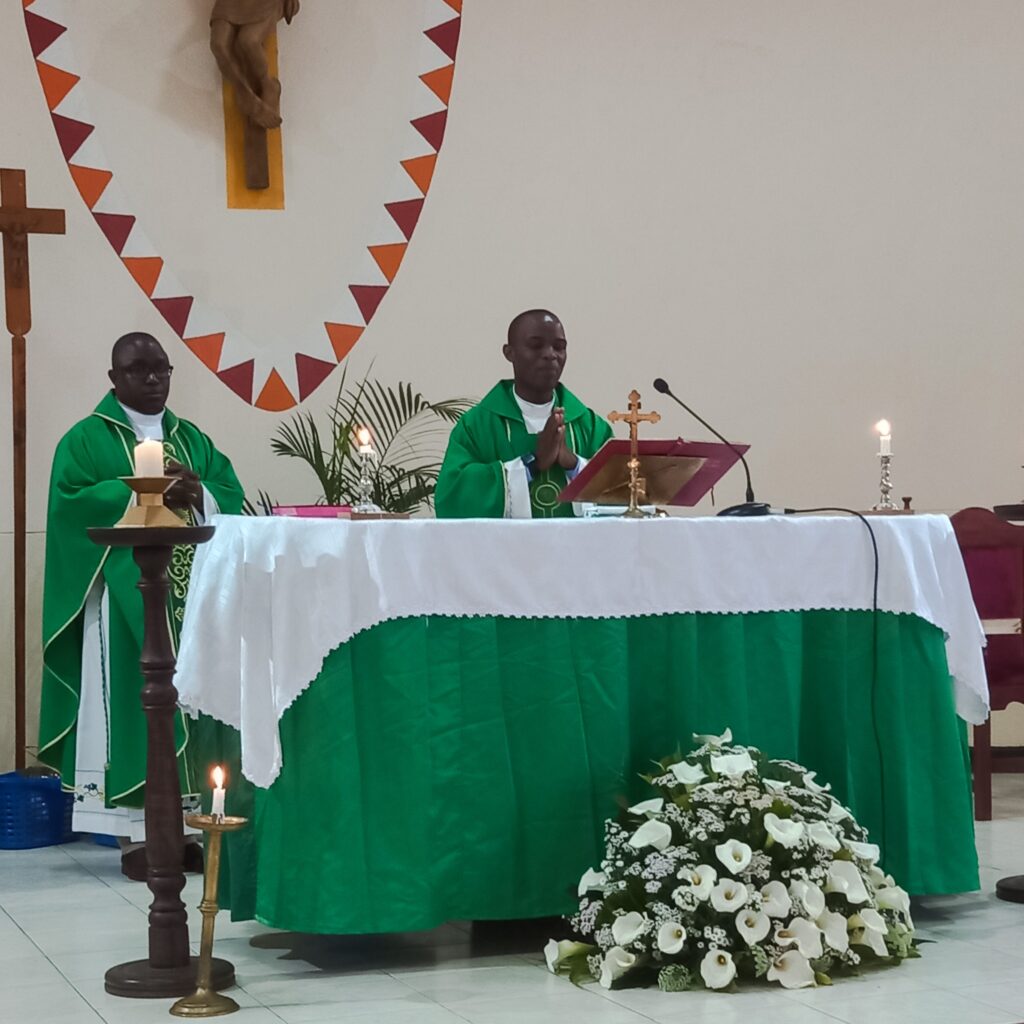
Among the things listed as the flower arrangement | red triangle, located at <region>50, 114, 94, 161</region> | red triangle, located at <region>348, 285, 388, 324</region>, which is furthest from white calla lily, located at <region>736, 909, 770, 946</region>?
red triangle, located at <region>50, 114, 94, 161</region>

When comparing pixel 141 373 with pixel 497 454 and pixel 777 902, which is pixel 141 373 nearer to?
pixel 497 454

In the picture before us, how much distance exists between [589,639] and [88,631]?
242 cm

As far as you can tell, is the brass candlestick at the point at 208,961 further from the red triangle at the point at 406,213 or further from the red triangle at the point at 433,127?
the red triangle at the point at 433,127

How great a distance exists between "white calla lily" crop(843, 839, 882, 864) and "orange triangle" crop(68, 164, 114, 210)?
4370 millimetres

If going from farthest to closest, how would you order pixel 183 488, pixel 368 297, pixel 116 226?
1. pixel 368 297
2. pixel 116 226
3. pixel 183 488

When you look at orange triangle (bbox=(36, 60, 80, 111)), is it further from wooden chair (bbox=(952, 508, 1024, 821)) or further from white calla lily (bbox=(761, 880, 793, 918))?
white calla lily (bbox=(761, 880, 793, 918))

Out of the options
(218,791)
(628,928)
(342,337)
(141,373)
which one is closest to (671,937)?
(628,928)

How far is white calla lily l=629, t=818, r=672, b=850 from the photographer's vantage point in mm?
4352

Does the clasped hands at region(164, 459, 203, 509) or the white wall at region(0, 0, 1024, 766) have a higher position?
the white wall at region(0, 0, 1024, 766)

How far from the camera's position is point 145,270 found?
7.42 metres

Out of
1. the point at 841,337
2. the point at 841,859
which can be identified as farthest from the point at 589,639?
the point at 841,337

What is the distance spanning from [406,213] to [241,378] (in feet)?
3.44

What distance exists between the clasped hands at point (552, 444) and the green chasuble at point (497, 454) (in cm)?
15

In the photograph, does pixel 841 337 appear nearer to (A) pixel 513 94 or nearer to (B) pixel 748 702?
(A) pixel 513 94
